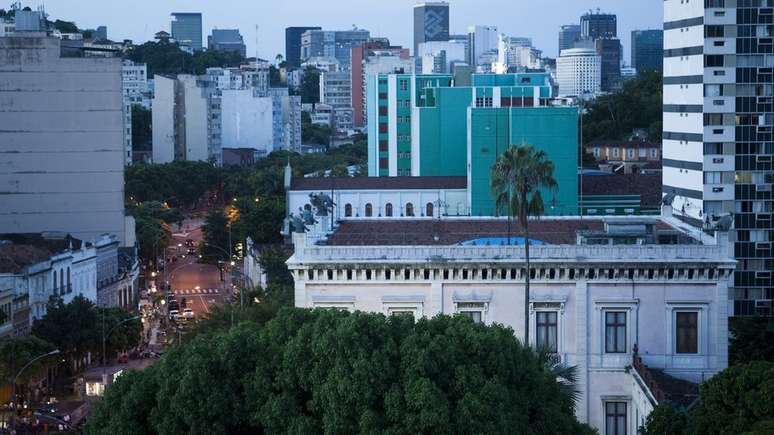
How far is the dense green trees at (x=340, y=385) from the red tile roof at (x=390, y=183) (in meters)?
58.9

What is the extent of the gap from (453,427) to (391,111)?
83111 millimetres

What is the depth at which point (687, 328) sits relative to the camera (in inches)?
2084

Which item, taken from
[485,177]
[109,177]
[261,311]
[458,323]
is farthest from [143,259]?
[458,323]

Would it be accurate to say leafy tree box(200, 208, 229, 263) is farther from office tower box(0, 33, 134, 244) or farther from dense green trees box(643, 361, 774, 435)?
dense green trees box(643, 361, 774, 435)

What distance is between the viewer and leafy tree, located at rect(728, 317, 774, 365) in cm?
5931

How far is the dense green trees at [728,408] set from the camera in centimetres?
3947

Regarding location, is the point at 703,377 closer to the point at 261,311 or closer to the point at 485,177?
the point at 261,311

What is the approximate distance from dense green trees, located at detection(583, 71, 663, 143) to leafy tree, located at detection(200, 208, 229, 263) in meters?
45.9

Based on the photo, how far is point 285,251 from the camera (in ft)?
291

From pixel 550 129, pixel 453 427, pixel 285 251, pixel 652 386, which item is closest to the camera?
pixel 453 427

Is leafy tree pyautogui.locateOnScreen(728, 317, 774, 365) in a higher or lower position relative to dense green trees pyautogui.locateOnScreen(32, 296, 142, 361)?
higher

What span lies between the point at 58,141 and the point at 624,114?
73336 millimetres

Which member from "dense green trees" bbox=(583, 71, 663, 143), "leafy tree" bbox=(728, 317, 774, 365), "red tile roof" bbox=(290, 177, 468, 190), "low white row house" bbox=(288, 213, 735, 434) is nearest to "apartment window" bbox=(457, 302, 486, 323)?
"low white row house" bbox=(288, 213, 735, 434)

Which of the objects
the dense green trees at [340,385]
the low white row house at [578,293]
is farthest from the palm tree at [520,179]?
the dense green trees at [340,385]
